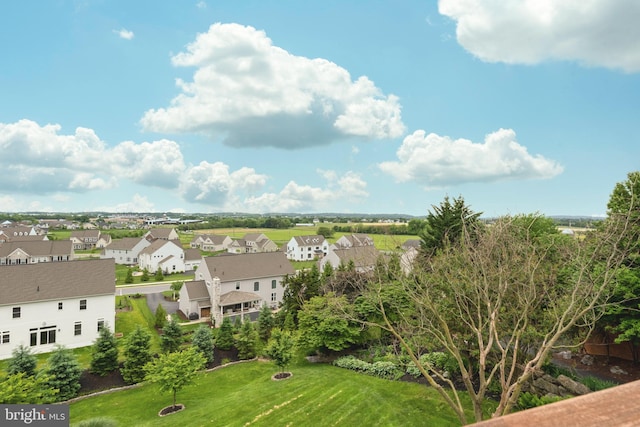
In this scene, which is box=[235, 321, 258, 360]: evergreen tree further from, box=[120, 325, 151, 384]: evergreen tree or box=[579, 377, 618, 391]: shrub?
box=[579, 377, 618, 391]: shrub

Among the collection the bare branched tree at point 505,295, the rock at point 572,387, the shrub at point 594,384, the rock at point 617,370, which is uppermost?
the bare branched tree at point 505,295

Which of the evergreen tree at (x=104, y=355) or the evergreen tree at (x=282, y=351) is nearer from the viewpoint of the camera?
the evergreen tree at (x=282, y=351)

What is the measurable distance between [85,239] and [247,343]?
88470mm

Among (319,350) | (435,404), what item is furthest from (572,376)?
(319,350)

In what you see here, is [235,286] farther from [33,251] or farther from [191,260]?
[33,251]

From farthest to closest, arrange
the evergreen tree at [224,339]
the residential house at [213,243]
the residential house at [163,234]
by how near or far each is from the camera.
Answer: the residential house at [213,243] → the residential house at [163,234] → the evergreen tree at [224,339]

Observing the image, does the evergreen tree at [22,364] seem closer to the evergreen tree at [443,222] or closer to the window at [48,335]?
the window at [48,335]

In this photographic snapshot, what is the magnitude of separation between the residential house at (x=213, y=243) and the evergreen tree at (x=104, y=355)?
2731 inches

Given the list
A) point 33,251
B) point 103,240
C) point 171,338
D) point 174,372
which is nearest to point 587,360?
point 174,372

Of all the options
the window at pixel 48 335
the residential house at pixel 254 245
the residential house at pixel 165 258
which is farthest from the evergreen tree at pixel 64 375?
the residential house at pixel 254 245

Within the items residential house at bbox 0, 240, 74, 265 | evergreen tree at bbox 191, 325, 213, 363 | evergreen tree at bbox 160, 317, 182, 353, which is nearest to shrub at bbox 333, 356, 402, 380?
evergreen tree at bbox 191, 325, 213, 363

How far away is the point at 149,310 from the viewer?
35438 millimetres

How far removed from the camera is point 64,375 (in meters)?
17.9

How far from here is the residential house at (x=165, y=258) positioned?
59031 millimetres
